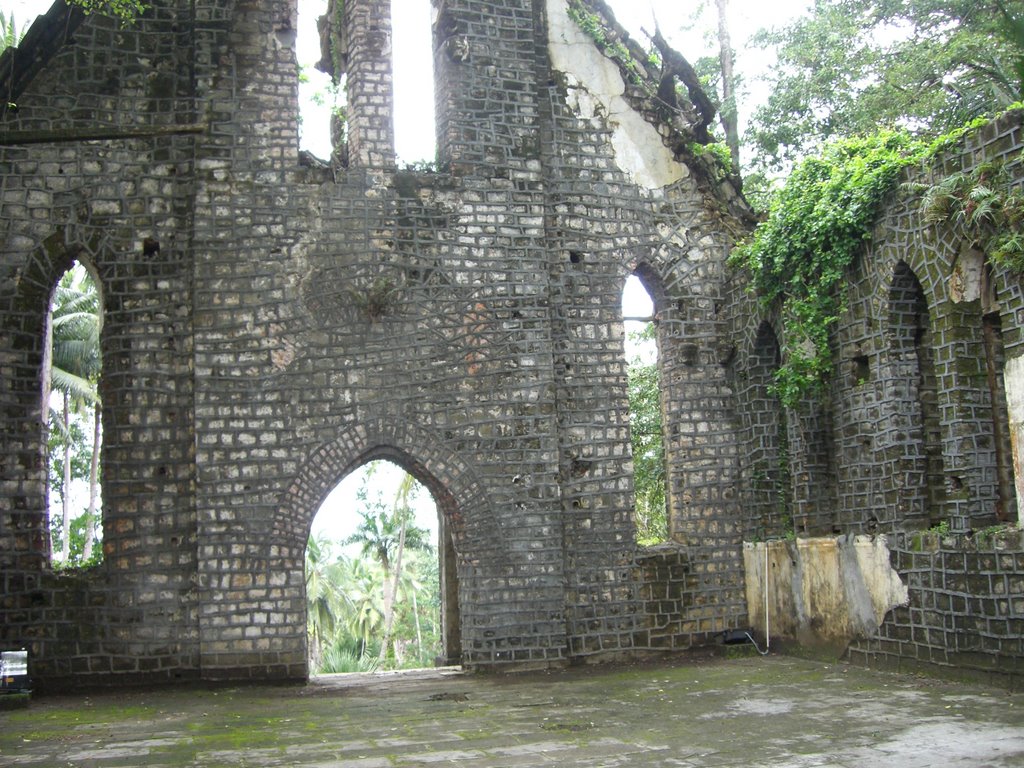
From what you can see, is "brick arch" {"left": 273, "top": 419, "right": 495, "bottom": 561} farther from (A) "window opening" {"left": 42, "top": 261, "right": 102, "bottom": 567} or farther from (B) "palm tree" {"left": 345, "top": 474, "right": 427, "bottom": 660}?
(B) "palm tree" {"left": 345, "top": 474, "right": 427, "bottom": 660}

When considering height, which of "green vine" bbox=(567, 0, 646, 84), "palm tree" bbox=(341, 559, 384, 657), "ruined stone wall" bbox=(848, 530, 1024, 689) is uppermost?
"green vine" bbox=(567, 0, 646, 84)

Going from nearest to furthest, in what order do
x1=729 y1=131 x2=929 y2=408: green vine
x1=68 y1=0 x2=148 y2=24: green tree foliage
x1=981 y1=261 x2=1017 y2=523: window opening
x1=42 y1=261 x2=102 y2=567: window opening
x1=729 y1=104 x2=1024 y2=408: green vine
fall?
x1=981 y1=261 x2=1017 y2=523: window opening
x1=729 y1=104 x2=1024 y2=408: green vine
x1=729 y1=131 x2=929 y2=408: green vine
x1=68 y1=0 x2=148 y2=24: green tree foliage
x1=42 y1=261 x2=102 y2=567: window opening

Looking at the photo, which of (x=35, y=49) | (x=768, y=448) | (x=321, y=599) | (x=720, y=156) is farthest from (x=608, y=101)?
(x=321, y=599)

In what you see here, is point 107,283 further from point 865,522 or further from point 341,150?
point 865,522

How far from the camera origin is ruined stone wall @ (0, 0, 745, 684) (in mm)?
10414

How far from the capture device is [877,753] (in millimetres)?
5855

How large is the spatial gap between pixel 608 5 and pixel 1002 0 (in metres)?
6.76

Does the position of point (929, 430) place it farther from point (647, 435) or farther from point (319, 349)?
point (647, 435)

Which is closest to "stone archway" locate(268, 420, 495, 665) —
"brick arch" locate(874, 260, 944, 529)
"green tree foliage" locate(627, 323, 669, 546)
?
"brick arch" locate(874, 260, 944, 529)

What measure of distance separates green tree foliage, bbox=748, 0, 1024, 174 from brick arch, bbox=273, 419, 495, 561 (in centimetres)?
772

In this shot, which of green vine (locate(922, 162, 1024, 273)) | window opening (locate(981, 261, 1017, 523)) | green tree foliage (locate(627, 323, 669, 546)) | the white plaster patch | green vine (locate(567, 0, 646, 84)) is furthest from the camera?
green tree foliage (locate(627, 323, 669, 546))

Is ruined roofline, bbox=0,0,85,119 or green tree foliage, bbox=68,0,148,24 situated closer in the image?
green tree foliage, bbox=68,0,148,24

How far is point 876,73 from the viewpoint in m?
15.3

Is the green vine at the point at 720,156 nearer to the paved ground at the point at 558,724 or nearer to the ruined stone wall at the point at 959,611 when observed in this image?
the ruined stone wall at the point at 959,611
